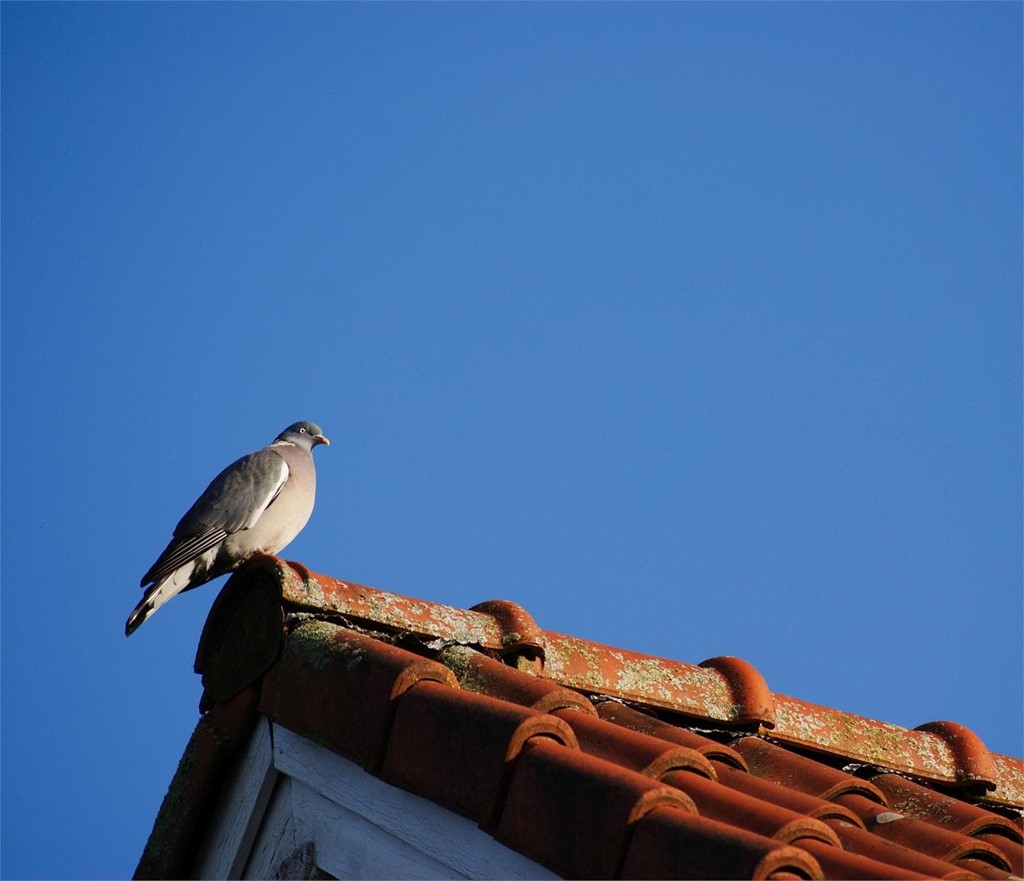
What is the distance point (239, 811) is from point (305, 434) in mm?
4081

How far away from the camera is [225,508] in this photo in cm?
530

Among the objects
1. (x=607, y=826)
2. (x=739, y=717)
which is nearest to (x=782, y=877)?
(x=607, y=826)

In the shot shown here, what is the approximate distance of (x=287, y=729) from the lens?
2.77 metres

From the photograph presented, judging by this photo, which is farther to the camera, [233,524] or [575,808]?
[233,524]

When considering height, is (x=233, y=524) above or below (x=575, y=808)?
above

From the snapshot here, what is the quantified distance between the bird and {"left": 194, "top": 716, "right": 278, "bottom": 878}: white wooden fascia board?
7.01ft

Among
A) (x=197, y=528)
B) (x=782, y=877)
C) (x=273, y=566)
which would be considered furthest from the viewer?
(x=197, y=528)

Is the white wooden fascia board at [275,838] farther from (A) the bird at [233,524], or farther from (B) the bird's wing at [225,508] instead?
(B) the bird's wing at [225,508]

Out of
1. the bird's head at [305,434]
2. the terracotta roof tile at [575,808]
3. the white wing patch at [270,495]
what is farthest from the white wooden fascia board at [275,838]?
the bird's head at [305,434]

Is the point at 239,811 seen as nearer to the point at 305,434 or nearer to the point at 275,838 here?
the point at 275,838

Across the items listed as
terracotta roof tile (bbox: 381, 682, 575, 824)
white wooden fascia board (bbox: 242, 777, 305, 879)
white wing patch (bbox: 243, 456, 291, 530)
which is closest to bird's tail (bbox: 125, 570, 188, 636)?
white wing patch (bbox: 243, 456, 291, 530)

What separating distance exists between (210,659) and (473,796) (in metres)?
1.09

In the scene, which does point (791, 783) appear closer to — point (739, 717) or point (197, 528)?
point (739, 717)

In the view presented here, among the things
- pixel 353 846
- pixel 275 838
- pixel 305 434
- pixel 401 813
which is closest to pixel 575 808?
pixel 401 813
